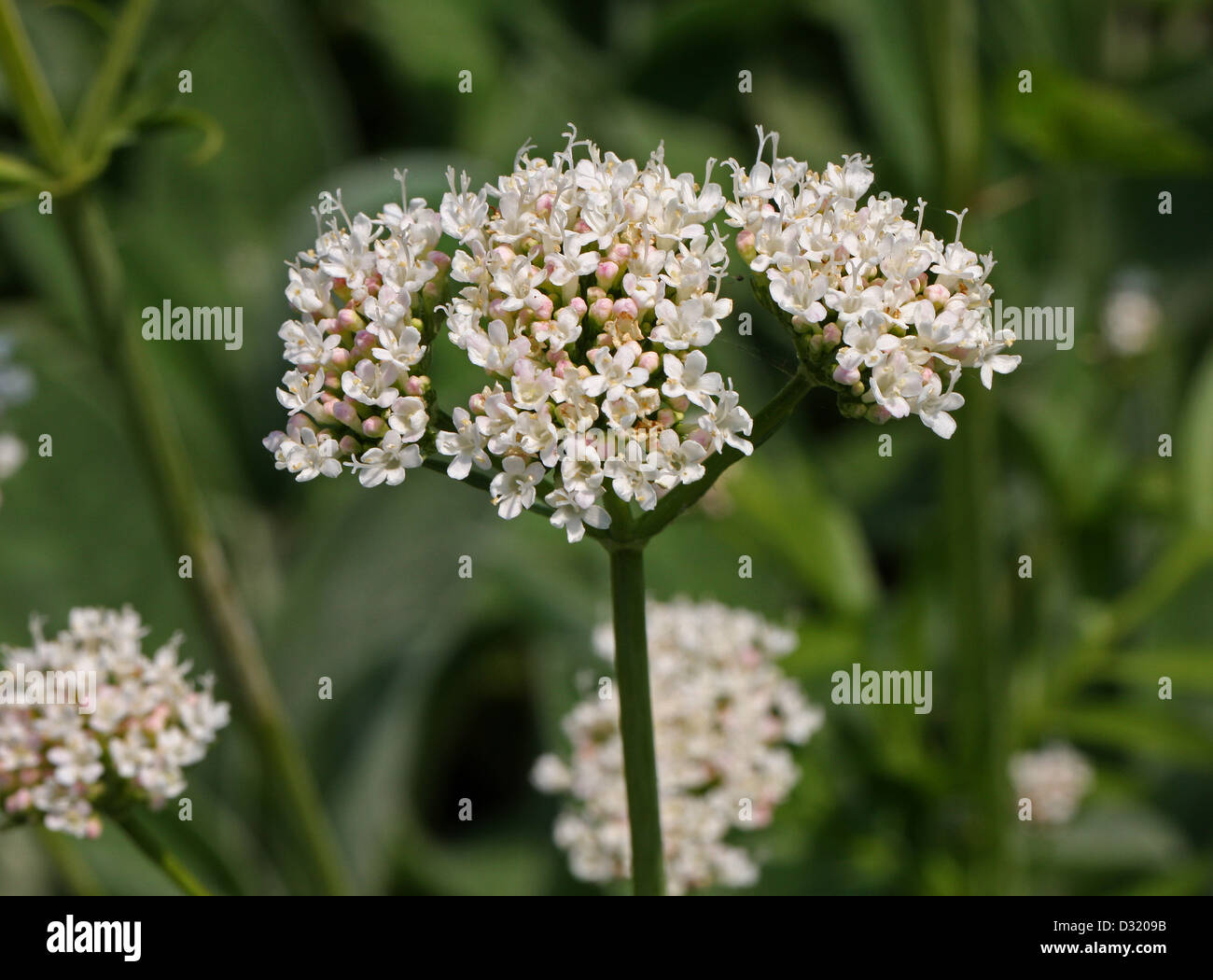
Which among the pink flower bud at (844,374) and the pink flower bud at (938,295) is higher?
the pink flower bud at (938,295)

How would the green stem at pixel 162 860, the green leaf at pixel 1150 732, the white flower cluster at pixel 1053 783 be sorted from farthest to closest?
the white flower cluster at pixel 1053 783
the green leaf at pixel 1150 732
the green stem at pixel 162 860

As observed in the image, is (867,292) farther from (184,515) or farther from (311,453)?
(184,515)

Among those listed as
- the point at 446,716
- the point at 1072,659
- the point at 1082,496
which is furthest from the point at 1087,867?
the point at 446,716

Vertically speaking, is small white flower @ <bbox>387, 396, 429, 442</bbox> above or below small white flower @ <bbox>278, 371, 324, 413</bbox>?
below

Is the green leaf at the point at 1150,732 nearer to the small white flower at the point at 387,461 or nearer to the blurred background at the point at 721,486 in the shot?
the blurred background at the point at 721,486

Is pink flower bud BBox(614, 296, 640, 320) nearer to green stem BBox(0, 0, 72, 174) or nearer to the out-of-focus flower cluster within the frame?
green stem BBox(0, 0, 72, 174)

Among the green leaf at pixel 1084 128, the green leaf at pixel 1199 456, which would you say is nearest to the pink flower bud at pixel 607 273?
the green leaf at pixel 1084 128

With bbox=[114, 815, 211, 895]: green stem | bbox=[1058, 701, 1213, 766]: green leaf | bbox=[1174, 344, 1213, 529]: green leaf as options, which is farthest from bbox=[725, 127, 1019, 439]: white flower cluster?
bbox=[1174, 344, 1213, 529]: green leaf
